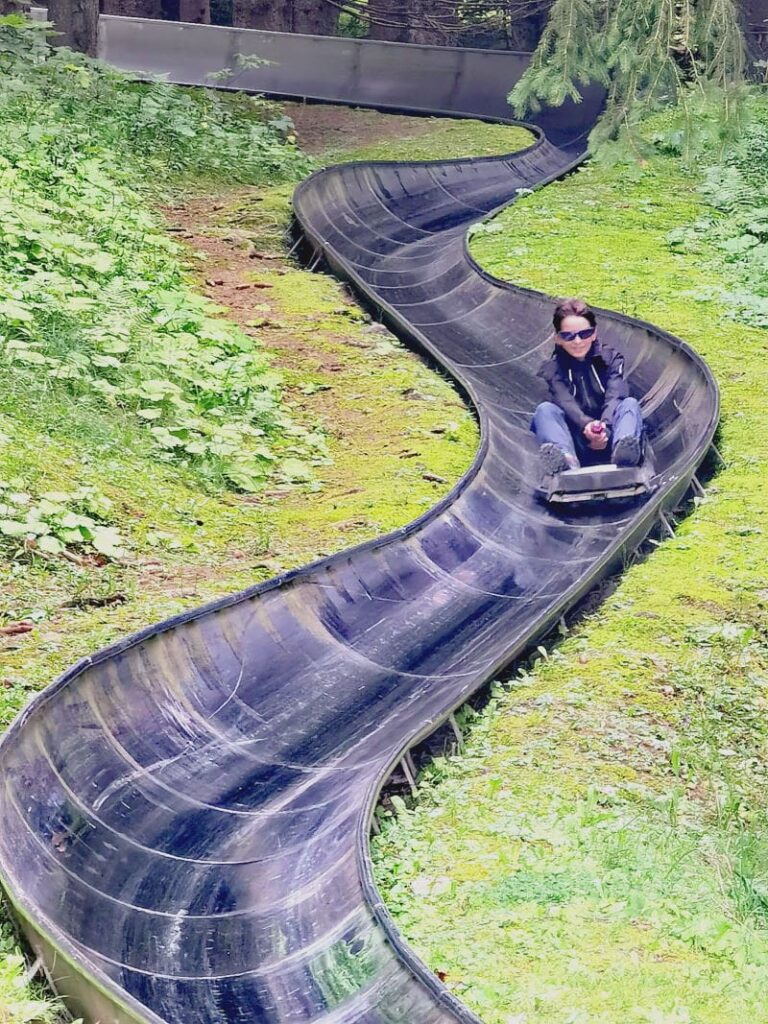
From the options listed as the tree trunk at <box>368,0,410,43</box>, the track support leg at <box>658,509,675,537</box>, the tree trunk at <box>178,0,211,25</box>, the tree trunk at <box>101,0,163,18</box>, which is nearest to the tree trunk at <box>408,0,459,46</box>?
the tree trunk at <box>368,0,410,43</box>

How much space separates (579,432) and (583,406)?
0.58 feet

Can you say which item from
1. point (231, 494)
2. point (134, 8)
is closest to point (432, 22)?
point (134, 8)

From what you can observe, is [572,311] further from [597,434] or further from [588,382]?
[597,434]

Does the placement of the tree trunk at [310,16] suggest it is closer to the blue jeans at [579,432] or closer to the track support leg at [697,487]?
the blue jeans at [579,432]

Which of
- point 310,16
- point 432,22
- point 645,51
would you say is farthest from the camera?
point 310,16

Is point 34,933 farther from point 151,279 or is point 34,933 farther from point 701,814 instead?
point 151,279

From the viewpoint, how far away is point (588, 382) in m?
8.34

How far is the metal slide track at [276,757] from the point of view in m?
3.81

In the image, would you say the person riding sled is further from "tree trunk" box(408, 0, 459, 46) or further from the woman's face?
"tree trunk" box(408, 0, 459, 46)

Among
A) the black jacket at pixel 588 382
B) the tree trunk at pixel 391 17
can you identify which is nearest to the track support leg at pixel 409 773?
the black jacket at pixel 588 382

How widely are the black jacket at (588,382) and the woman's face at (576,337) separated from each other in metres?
0.04

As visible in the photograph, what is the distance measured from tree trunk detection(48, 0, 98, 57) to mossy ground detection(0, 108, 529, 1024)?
6.78 m

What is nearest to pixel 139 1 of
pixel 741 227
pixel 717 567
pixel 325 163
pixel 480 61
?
pixel 480 61

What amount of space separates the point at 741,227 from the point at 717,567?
26.5ft
